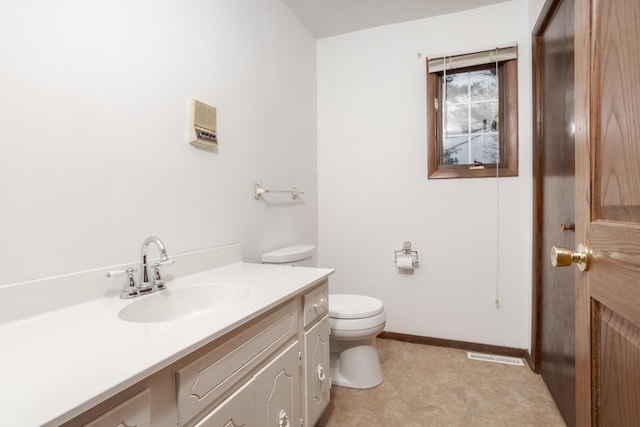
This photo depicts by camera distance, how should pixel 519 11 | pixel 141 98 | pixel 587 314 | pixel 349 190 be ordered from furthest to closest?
pixel 349 190, pixel 519 11, pixel 141 98, pixel 587 314

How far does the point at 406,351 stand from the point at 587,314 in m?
1.85

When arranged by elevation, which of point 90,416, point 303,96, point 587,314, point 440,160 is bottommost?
point 90,416

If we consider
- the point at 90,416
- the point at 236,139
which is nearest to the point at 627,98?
the point at 90,416

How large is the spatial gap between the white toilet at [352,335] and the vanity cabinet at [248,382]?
11.6 inches

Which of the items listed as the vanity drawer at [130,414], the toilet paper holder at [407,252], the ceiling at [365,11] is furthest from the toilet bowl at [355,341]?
the ceiling at [365,11]

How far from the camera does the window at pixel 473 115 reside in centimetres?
223

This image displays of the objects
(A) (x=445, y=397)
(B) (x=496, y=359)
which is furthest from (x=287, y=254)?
(B) (x=496, y=359)

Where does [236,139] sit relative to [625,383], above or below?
above

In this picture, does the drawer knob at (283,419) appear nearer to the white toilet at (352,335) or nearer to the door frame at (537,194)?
the white toilet at (352,335)

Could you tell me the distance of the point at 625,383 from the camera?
0.57 meters

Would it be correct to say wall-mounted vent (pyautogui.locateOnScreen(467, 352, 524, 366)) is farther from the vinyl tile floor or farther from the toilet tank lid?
the toilet tank lid

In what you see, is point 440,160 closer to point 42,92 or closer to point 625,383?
point 625,383

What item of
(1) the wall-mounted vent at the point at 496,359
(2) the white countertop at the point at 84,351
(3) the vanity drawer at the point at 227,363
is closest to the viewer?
(2) the white countertop at the point at 84,351

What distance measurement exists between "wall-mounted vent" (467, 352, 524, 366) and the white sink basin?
71.2 inches
